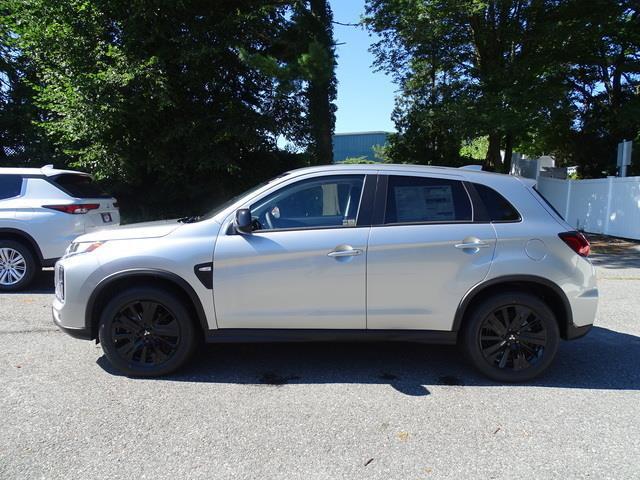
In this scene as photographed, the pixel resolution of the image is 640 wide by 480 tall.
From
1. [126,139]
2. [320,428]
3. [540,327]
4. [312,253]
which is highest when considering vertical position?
[126,139]

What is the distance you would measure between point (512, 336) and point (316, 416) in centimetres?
180

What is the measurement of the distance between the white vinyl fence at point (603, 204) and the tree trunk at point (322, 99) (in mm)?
6753

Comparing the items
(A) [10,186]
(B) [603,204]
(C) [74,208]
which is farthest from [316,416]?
(B) [603,204]

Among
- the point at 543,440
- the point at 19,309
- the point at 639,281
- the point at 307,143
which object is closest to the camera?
the point at 543,440

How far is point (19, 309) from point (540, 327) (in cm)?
615

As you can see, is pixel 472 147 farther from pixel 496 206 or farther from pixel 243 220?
pixel 243 220

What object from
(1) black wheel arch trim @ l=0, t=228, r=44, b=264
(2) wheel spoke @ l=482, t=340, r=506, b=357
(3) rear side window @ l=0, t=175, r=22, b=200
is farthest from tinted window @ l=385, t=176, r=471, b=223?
(3) rear side window @ l=0, t=175, r=22, b=200

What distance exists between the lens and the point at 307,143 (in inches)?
623

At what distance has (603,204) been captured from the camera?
1477 centimetres

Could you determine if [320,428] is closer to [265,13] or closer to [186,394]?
[186,394]

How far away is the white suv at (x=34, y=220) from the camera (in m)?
7.09

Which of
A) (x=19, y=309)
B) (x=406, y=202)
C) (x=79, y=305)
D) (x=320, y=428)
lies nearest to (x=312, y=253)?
(x=406, y=202)

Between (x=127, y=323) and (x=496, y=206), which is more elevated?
(x=496, y=206)

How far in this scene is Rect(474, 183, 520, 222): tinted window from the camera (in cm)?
412
